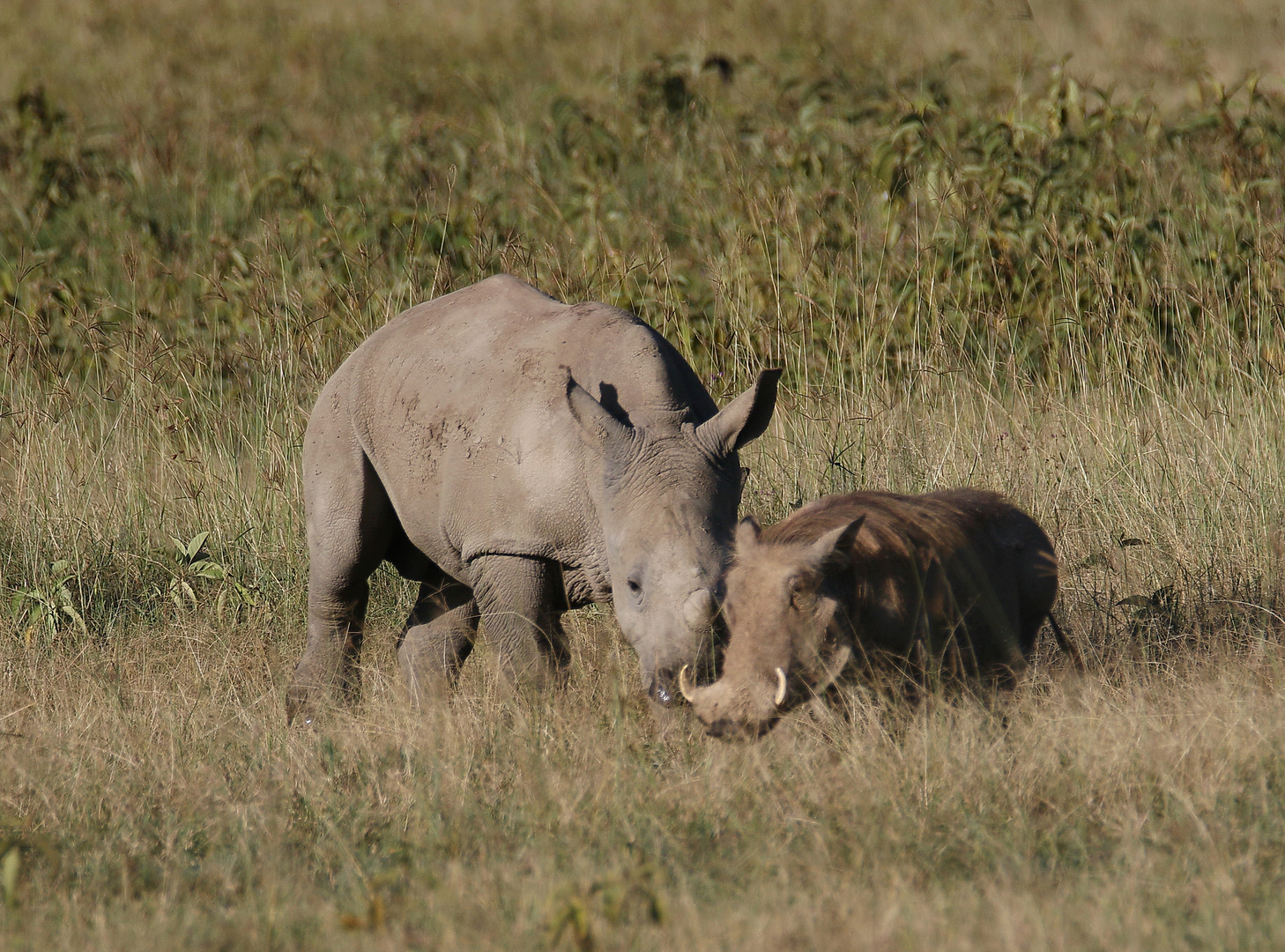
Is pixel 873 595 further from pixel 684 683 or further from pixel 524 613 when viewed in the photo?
pixel 524 613

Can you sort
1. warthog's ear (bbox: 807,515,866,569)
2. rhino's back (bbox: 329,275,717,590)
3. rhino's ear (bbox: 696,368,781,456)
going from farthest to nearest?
1. rhino's back (bbox: 329,275,717,590)
2. rhino's ear (bbox: 696,368,781,456)
3. warthog's ear (bbox: 807,515,866,569)

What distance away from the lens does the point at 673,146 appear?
1041 centimetres

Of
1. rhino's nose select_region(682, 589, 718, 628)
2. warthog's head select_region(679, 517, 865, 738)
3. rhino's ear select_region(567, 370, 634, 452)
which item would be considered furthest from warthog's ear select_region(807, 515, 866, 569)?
rhino's ear select_region(567, 370, 634, 452)

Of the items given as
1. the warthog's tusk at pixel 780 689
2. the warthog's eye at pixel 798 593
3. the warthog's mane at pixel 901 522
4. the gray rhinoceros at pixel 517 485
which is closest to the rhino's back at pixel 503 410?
the gray rhinoceros at pixel 517 485

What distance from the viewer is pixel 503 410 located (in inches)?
170

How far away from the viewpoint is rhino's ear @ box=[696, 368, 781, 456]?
385 centimetres

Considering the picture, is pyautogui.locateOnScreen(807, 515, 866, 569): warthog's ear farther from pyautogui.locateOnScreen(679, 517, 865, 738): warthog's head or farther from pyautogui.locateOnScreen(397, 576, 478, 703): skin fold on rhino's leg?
pyautogui.locateOnScreen(397, 576, 478, 703): skin fold on rhino's leg

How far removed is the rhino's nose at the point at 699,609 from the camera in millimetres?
3541

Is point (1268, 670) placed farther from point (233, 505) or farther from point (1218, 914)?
point (233, 505)

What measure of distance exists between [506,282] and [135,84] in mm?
12004

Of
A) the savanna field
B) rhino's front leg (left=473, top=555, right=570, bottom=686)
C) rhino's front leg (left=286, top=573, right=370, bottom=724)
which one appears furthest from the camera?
rhino's front leg (left=286, top=573, right=370, bottom=724)

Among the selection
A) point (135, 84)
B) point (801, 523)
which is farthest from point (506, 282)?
point (135, 84)

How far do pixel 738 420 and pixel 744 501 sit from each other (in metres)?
2.20

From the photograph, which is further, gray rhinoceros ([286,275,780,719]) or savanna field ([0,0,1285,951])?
gray rhinoceros ([286,275,780,719])
